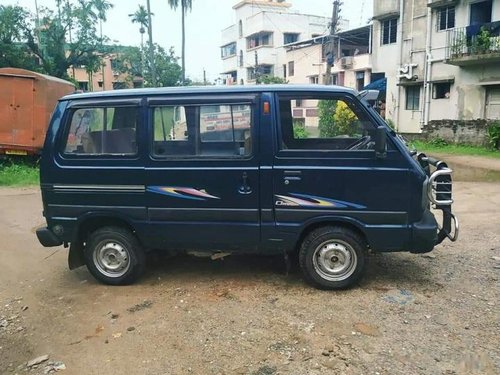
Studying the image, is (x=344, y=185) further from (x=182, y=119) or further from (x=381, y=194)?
(x=182, y=119)

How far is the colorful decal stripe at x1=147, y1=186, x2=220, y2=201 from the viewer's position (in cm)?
475

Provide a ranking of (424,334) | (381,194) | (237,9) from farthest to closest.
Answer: (237,9) < (381,194) < (424,334)

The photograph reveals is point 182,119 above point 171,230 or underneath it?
above

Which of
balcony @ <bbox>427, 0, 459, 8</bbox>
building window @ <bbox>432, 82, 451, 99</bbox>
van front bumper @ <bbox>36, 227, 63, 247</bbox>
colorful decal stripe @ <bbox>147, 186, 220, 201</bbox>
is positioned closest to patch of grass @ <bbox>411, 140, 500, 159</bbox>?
building window @ <bbox>432, 82, 451, 99</bbox>

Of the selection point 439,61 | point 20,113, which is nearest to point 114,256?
point 20,113

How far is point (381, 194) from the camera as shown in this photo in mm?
4477

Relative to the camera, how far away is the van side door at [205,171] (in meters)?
4.66

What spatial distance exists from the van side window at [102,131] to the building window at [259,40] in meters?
44.1

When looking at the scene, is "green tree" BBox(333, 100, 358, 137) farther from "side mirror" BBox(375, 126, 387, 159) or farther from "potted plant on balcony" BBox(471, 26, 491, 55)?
"potted plant on balcony" BBox(471, 26, 491, 55)

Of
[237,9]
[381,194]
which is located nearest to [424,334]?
[381,194]

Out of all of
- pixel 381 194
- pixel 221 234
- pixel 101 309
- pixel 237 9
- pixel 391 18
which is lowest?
pixel 101 309

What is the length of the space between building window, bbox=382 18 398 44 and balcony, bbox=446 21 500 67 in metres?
3.61

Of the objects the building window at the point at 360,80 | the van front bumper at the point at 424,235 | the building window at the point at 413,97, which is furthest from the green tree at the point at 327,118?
the building window at the point at 360,80

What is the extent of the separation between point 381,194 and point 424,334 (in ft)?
4.34
